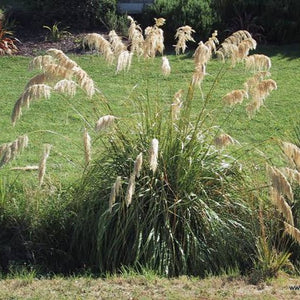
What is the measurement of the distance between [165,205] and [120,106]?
4.35 m

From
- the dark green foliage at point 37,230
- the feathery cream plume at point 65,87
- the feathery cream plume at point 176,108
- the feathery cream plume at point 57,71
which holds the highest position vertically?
the feathery cream plume at point 57,71

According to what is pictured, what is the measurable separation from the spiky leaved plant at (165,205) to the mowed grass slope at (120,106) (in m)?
0.35

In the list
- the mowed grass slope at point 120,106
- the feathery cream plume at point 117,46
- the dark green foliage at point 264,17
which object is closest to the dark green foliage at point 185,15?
the dark green foliage at point 264,17

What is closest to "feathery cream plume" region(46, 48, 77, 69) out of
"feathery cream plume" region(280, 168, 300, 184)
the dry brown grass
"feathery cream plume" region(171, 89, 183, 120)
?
"feathery cream plume" region(171, 89, 183, 120)

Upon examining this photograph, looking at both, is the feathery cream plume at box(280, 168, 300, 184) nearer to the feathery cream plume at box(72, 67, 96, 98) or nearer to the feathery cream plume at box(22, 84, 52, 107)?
the feathery cream plume at box(72, 67, 96, 98)

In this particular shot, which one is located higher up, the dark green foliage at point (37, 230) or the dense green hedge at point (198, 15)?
the dense green hedge at point (198, 15)

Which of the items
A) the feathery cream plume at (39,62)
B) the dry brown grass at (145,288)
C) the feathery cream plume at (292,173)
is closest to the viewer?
the dry brown grass at (145,288)

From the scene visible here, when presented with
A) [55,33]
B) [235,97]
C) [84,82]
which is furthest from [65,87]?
[55,33]

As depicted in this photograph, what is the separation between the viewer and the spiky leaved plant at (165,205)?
7.03m

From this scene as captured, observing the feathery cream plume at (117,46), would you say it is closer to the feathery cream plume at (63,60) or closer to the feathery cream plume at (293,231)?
the feathery cream plume at (63,60)

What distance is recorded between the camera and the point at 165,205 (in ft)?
23.2

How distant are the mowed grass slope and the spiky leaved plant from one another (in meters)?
0.35

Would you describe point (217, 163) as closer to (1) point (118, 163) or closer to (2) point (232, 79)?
(1) point (118, 163)

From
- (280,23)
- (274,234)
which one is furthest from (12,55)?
(274,234)
